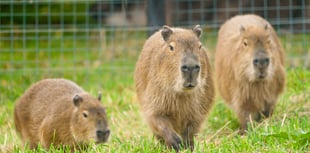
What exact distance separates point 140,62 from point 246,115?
1422mm

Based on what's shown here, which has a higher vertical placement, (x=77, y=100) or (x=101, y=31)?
(x=101, y=31)

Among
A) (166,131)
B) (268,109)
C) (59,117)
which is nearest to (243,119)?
(268,109)

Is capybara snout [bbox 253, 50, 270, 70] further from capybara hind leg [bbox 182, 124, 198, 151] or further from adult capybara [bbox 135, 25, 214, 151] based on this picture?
capybara hind leg [bbox 182, 124, 198, 151]

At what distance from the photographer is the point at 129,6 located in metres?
14.1

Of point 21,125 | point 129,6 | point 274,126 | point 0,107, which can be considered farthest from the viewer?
point 129,6

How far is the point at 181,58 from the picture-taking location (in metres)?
5.73

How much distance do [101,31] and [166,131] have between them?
17.2ft

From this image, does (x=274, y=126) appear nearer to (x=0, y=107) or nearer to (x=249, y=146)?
(x=249, y=146)

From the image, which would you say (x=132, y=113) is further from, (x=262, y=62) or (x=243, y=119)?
(x=262, y=62)

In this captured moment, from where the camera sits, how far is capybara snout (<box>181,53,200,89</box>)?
18.4 feet

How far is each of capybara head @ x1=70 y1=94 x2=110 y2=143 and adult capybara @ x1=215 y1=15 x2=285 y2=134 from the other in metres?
1.53

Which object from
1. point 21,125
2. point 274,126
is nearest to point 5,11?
point 21,125

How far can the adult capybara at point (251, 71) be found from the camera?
7246mm

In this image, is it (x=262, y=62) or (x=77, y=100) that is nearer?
(x=77, y=100)
